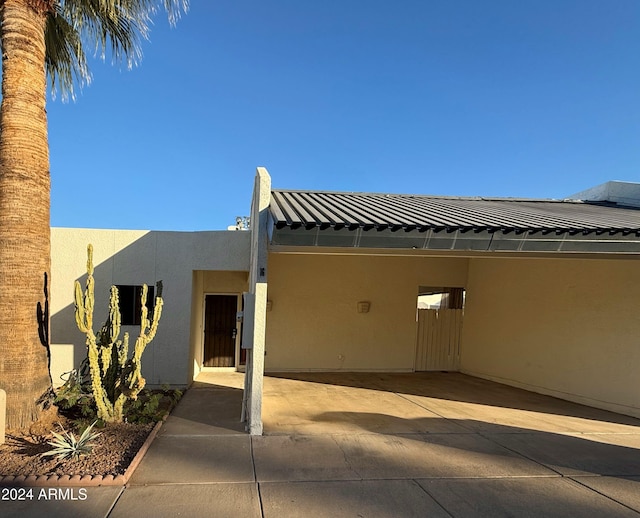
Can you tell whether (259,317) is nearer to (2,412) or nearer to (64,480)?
(64,480)

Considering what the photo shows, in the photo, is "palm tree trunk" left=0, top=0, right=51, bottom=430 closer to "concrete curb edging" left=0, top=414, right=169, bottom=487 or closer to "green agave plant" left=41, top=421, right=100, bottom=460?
"green agave plant" left=41, top=421, right=100, bottom=460

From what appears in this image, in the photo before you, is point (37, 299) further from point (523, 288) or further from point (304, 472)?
point (523, 288)

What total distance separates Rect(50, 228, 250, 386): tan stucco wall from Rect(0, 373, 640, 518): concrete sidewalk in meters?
1.22

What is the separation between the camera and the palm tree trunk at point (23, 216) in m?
5.13

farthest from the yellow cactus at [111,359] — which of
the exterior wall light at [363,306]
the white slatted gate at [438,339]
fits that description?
the white slatted gate at [438,339]

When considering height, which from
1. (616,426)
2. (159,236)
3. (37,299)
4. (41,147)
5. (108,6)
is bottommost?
(616,426)

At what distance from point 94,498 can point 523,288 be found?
9.58 meters

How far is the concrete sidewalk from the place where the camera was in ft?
12.1

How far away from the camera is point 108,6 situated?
6113mm

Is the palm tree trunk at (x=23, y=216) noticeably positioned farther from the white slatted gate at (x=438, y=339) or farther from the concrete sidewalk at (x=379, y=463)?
the white slatted gate at (x=438, y=339)

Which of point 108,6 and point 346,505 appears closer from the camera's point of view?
point 346,505

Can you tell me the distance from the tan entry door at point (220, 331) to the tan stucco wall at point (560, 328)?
6.86 m

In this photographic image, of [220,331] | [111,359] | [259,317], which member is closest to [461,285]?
[220,331]

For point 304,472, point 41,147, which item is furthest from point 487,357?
point 41,147
